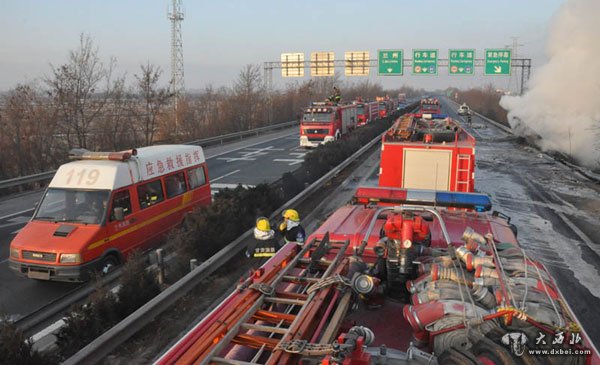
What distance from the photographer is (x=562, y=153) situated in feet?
89.0

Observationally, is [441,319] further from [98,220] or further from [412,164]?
[412,164]

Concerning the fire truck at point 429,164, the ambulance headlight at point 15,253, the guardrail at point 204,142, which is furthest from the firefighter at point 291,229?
the guardrail at point 204,142

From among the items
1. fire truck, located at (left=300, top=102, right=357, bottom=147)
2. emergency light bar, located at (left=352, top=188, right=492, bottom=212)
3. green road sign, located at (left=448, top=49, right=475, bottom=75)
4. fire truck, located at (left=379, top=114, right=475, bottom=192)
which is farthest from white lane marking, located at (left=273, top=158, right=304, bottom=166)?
green road sign, located at (left=448, top=49, right=475, bottom=75)

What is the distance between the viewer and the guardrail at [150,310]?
5098 mm

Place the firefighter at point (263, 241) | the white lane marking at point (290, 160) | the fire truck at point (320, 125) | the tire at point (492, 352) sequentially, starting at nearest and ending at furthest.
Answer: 1. the tire at point (492, 352)
2. the firefighter at point (263, 241)
3. the white lane marking at point (290, 160)
4. the fire truck at point (320, 125)

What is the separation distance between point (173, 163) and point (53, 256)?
12.4ft

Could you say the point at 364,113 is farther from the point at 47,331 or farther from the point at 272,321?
the point at 272,321

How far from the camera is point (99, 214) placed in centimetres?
870

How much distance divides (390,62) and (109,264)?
3771 cm

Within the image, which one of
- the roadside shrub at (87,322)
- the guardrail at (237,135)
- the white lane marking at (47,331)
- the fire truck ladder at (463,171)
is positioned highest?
the fire truck ladder at (463,171)

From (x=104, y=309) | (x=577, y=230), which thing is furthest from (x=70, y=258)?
(x=577, y=230)

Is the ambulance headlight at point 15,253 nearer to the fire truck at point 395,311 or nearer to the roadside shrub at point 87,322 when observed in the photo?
the roadside shrub at point 87,322

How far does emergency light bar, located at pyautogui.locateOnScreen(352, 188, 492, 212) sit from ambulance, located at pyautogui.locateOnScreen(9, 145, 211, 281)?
4923mm

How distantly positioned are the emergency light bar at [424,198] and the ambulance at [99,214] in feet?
16.2
